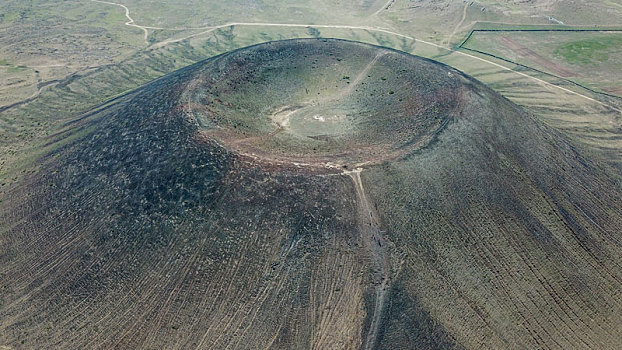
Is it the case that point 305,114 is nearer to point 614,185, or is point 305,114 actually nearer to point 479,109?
point 479,109

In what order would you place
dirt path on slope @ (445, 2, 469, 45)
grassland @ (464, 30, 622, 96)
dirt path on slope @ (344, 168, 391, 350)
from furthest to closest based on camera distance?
dirt path on slope @ (445, 2, 469, 45)
grassland @ (464, 30, 622, 96)
dirt path on slope @ (344, 168, 391, 350)

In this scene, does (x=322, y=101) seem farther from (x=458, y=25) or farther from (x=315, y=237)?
(x=458, y=25)

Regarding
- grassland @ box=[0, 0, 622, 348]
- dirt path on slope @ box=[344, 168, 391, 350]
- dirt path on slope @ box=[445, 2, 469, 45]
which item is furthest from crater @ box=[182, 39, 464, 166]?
dirt path on slope @ box=[445, 2, 469, 45]

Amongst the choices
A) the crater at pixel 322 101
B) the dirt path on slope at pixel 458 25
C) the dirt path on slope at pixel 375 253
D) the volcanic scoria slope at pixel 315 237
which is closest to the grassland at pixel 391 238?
the volcanic scoria slope at pixel 315 237

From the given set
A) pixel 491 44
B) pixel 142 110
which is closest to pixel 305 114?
pixel 142 110

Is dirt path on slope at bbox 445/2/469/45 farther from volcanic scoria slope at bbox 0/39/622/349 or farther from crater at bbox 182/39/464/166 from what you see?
volcanic scoria slope at bbox 0/39/622/349

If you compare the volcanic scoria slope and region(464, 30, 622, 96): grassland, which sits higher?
region(464, 30, 622, 96): grassland
